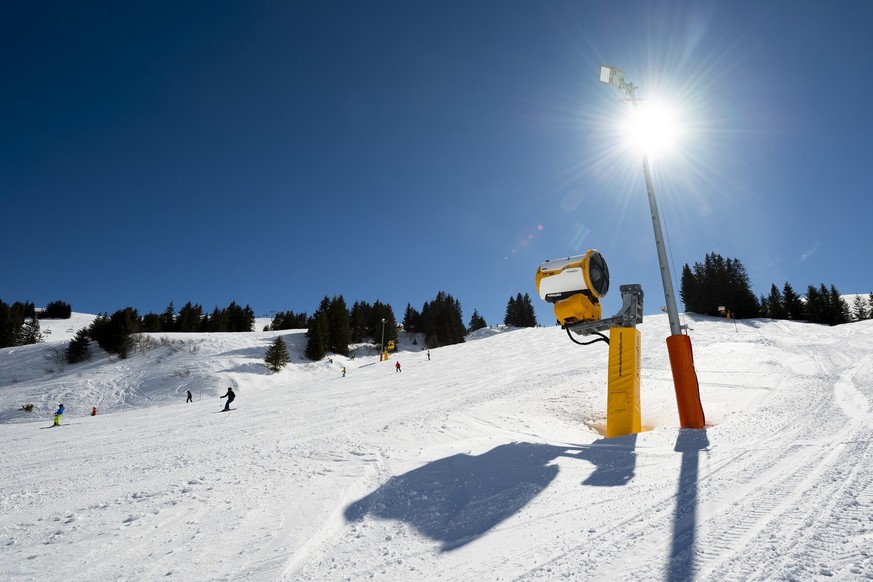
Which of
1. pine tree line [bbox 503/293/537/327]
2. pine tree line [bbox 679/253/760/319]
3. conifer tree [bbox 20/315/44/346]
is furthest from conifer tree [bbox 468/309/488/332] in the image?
conifer tree [bbox 20/315/44/346]

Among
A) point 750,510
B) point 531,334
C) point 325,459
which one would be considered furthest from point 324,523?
point 531,334

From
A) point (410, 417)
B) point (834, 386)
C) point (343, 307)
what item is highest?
point (343, 307)

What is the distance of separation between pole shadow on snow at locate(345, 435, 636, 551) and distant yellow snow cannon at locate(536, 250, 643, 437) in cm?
203

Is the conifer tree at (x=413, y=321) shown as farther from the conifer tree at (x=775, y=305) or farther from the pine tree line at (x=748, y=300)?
the conifer tree at (x=775, y=305)

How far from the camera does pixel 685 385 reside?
7582 mm

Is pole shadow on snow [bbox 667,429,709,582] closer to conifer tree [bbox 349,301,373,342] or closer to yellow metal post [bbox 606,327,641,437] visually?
yellow metal post [bbox 606,327,641,437]

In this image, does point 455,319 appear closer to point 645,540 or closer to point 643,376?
point 643,376

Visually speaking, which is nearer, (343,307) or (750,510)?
(750,510)

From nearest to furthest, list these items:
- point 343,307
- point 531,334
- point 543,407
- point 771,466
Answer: point 771,466
point 543,407
point 531,334
point 343,307

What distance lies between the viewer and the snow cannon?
8430 millimetres

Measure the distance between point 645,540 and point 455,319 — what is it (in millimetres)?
81916

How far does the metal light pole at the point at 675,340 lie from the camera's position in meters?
7.39

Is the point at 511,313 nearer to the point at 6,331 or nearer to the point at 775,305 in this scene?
the point at 775,305

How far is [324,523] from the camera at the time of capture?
4.05 meters
